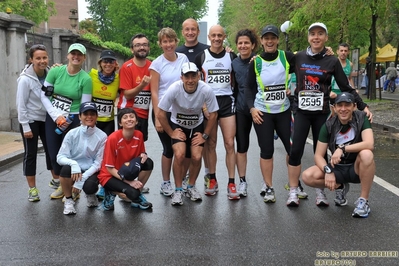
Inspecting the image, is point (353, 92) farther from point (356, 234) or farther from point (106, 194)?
point (106, 194)

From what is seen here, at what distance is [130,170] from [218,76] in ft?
5.27

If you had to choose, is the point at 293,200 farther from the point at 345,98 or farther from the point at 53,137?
the point at 53,137

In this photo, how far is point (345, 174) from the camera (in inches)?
216

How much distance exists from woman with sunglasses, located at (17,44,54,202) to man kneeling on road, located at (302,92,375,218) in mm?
3386

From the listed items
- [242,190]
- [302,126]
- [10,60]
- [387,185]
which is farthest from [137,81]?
[10,60]

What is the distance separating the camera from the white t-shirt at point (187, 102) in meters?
5.73

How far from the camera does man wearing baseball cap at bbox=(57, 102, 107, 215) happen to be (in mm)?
5613

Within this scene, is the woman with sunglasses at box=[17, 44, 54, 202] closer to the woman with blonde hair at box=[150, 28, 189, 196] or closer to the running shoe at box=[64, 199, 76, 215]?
the running shoe at box=[64, 199, 76, 215]

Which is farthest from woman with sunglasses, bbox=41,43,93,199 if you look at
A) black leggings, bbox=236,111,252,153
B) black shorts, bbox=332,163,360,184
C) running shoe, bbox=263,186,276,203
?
black shorts, bbox=332,163,360,184

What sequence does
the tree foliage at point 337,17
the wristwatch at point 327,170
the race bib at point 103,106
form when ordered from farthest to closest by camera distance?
the tree foliage at point 337,17 → the race bib at point 103,106 → the wristwatch at point 327,170

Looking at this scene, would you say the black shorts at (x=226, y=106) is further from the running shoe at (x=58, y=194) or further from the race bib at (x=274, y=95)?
the running shoe at (x=58, y=194)

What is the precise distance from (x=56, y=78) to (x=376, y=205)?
4130 millimetres

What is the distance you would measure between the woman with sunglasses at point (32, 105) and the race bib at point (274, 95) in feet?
9.14

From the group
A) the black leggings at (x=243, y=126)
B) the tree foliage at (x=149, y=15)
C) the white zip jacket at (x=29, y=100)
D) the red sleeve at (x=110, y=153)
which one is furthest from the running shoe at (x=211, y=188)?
the tree foliage at (x=149, y=15)
